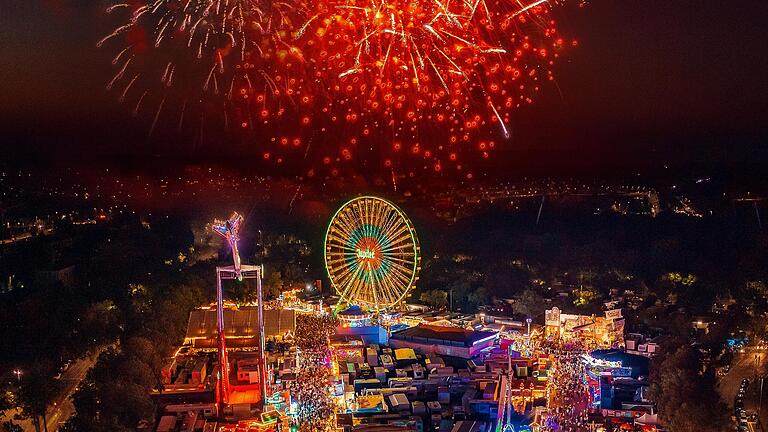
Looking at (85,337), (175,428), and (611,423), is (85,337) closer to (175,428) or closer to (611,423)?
(175,428)

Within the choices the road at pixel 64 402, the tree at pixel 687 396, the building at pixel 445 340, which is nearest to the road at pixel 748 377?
the tree at pixel 687 396

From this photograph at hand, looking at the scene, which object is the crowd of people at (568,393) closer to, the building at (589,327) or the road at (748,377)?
the building at (589,327)

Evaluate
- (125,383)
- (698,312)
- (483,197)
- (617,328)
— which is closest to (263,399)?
(125,383)

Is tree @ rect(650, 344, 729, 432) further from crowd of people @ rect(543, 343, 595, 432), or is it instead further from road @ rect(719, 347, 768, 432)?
crowd of people @ rect(543, 343, 595, 432)

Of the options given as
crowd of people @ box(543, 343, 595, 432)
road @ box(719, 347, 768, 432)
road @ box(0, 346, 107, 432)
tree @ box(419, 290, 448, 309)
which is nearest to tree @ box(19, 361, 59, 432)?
road @ box(0, 346, 107, 432)

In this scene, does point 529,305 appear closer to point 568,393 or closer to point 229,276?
point 568,393

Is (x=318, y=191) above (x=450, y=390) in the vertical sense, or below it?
above

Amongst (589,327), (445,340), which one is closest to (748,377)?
(589,327)

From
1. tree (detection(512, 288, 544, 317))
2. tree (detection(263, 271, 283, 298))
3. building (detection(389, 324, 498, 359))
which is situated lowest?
building (detection(389, 324, 498, 359))
